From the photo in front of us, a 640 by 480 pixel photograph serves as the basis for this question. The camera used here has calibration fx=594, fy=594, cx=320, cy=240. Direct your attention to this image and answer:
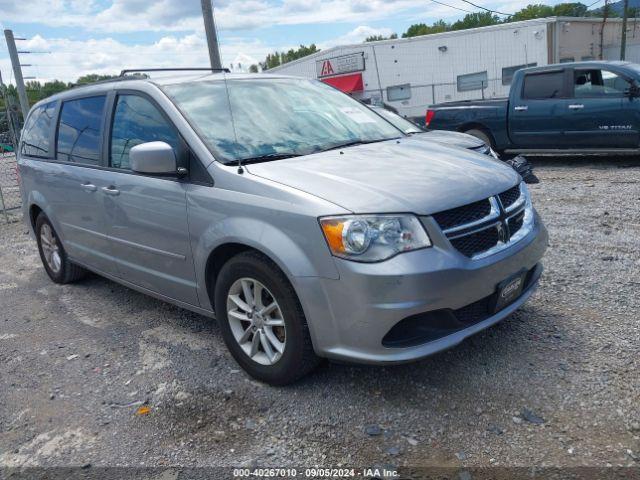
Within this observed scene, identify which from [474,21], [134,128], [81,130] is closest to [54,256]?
[81,130]

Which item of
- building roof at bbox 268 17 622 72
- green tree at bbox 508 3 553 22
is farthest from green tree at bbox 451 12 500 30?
building roof at bbox 268 17 622 72

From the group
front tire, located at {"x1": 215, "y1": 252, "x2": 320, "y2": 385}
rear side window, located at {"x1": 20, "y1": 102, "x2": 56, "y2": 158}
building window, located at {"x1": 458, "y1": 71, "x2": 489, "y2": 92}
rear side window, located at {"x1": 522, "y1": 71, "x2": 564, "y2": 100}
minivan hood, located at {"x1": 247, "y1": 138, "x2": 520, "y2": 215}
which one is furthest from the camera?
building window, located at {"x1": 458, "y1": 71, "x2": 489, "y2": 92}

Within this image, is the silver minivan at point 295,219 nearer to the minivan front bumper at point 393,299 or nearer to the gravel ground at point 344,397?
the minivan front bumper at point 393,299

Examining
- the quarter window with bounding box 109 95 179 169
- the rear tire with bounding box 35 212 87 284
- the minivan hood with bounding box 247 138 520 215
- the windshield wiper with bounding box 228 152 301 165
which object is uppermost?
the quarter window with bounding box 109 95 179 169

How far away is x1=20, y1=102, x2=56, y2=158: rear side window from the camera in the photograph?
17.9 feet

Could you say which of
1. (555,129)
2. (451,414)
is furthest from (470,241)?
(555,129)

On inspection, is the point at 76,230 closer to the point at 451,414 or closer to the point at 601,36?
the point at 451,414

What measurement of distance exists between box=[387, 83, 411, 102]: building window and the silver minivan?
24297 mm

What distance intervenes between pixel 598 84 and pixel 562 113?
2.34 ft

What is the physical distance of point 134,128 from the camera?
4137mm

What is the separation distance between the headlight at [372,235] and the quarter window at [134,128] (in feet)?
4.46

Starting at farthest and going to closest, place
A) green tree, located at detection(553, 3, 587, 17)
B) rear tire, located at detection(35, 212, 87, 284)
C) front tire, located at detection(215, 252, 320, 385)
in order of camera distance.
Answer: green tree, located at detection(553, 3, 587, 17), rear tire, located at detection(35, 212, 87, 284), front tire, located at detection(215, 252, 320, 385)

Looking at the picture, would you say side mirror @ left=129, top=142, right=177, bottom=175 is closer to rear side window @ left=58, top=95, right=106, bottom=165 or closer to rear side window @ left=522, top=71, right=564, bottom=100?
rear side window @ left=58, top=95, right=106, bottom=165

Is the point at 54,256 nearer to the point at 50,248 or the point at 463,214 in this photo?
the point at 50,248
